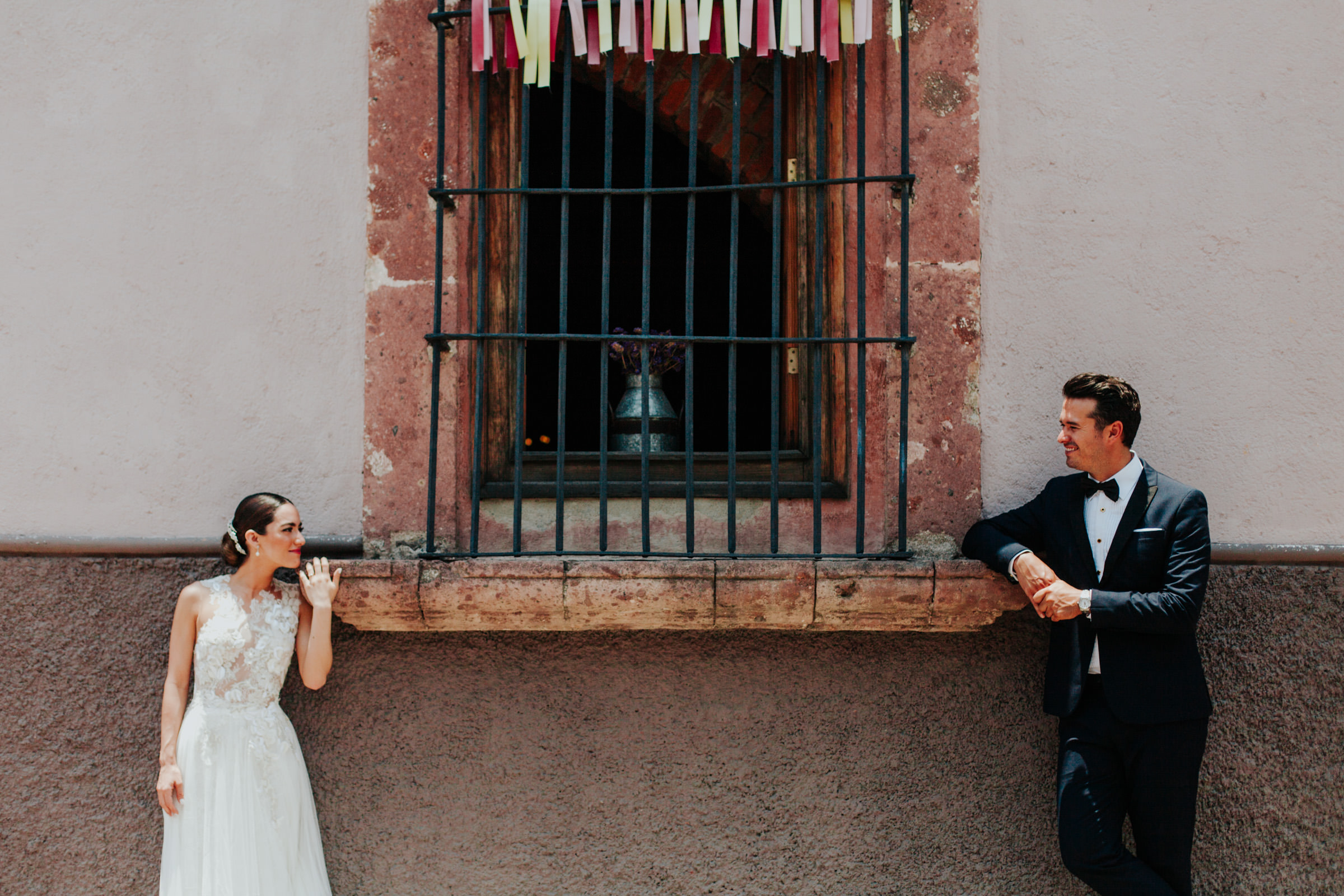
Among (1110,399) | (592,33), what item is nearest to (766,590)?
(1110,399)

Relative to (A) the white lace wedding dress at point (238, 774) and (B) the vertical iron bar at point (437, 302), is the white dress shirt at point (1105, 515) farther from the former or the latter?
(A) the white lace wedding dress at point (238, 774)

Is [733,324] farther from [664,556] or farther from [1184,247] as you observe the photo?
[1184,247]

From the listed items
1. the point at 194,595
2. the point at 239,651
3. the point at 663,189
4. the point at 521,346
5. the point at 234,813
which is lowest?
the point at 234,813

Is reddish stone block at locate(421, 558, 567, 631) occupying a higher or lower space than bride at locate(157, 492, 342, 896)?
higher

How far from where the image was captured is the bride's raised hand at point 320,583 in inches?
112

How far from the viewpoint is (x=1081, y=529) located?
279 cm

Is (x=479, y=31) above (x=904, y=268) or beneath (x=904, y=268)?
above

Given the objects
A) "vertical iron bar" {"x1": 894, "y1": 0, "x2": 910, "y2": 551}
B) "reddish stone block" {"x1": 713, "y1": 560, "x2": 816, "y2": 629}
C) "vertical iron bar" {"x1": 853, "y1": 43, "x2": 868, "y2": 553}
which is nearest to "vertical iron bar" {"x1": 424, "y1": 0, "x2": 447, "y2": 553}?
"reddish stone block" {"x1": 713, "y1": 560, "x2": 816, "y2": 629}

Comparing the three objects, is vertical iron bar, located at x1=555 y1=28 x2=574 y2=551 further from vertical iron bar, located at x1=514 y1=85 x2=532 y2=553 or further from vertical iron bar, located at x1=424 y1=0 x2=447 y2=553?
vertical iron bar, located at x1=424 y1=0 x2=447 y2=553

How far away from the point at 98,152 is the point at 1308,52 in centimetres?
391

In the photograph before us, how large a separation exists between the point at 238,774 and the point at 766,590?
158cm

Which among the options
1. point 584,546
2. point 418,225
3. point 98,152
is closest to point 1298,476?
point 584,546

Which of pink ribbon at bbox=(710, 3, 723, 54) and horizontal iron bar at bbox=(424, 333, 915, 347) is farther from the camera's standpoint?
pink ribbon at bbox=(710, 3, 723, 54)

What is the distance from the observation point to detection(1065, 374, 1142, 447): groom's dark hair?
2.76m
